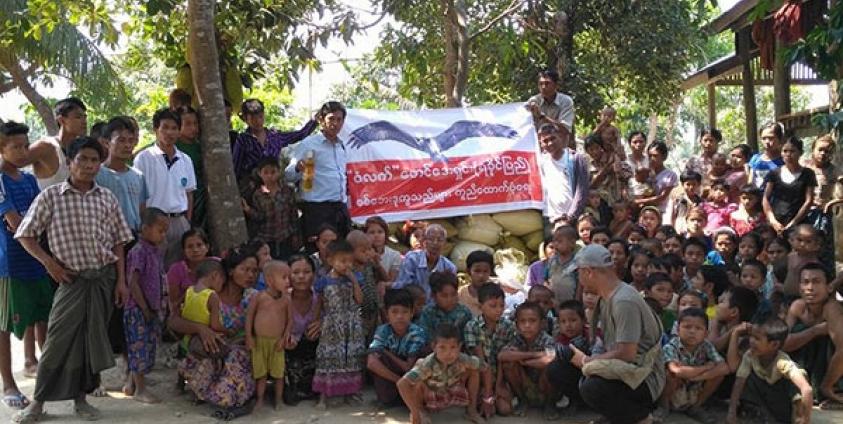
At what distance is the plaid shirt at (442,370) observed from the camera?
4.67 metres

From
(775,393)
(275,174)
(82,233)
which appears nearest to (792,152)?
(775,393)

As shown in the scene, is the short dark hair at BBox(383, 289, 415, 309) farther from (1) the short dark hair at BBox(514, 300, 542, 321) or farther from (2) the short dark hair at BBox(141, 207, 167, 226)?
(2) the short dark hair at BBox(141, 207, 167, 226)

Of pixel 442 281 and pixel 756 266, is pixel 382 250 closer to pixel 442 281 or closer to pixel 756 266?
pixel 442 281

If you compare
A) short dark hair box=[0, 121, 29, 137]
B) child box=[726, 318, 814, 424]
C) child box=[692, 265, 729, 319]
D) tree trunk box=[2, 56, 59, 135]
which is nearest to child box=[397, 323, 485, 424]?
child box=[726, 318, 814, 424]

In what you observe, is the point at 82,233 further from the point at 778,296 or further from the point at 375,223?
the point at 778,296

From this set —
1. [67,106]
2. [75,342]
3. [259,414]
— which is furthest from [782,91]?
[75,342]

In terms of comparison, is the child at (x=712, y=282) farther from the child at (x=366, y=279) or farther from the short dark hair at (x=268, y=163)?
the short dark hair at (x=268, y=163)

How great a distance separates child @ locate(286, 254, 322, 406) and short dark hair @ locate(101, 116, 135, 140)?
140cm

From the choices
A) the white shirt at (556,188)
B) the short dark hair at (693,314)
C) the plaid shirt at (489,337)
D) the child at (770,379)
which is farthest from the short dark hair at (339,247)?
the white shirt at (556,188)

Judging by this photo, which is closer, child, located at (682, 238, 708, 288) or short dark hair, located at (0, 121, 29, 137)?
short dark hair, located at (0, 121, 29, 137)

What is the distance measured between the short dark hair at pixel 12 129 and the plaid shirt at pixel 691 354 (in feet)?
13.1

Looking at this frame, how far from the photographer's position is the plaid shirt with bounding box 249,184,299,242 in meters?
6.41

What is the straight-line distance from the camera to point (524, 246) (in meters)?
7.74

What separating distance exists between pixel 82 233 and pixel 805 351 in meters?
4.36
